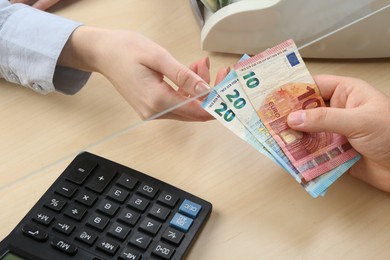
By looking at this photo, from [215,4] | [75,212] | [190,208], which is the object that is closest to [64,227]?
[75,212]

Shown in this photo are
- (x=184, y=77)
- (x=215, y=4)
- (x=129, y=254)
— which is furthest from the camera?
(x=215, y=4)

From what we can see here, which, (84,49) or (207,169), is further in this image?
(84,49)

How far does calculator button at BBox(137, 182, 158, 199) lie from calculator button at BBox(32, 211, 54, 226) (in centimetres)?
9

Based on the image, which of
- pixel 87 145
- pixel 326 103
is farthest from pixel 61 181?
pixel 326 103

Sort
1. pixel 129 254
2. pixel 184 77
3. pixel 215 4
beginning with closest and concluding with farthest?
pixel 129 254, pixel 184 77, pixel 215 4

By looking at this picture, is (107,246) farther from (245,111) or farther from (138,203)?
(245,111)

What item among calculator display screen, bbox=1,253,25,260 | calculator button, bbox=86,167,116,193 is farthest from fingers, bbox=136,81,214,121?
calculator display screen, bbox=1,253,25,260

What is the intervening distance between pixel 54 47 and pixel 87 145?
0.17 m

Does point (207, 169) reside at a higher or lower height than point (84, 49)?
lower

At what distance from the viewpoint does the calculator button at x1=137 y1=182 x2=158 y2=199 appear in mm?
541

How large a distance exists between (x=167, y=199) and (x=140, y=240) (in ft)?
0.18

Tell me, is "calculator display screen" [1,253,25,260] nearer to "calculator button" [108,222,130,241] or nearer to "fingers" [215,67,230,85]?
"calculator button" [108,222,130,241]

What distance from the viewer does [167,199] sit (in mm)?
539

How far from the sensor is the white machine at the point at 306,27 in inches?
25.8
